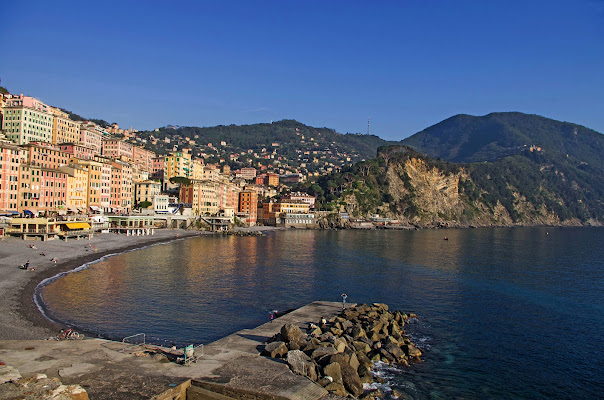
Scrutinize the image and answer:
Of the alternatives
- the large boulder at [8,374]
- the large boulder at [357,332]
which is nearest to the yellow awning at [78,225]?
the large boulder at [357,332]

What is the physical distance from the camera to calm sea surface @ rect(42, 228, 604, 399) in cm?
2377

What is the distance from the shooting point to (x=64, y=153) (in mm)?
86875

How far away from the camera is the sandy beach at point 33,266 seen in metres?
27.1

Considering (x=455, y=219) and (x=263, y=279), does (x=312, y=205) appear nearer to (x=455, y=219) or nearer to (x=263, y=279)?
(x=455, y=219)

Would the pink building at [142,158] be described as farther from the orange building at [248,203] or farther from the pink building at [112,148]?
the orange building at [248,203]

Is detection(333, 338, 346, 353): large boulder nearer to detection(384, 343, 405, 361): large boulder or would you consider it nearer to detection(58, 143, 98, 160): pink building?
detection(384, 343, 405, 361): large boulder

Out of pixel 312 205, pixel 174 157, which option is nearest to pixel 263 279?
pixel 174 157

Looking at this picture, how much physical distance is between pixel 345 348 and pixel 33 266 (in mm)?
36586

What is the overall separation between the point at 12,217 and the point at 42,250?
12860 mm

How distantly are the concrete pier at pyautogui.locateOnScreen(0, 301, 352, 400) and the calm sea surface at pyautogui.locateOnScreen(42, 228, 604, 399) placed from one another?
587 cm

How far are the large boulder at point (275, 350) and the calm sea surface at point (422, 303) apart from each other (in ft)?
16.7

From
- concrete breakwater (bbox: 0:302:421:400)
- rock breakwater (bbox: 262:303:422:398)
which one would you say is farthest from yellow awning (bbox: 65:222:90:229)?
rock breakwater (bbox: 262:303:422:398)

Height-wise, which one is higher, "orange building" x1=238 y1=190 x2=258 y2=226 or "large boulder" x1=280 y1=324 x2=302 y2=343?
"orange building" x1=238 y1=190 x2=258 y2=226

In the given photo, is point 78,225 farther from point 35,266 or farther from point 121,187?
point 121,187
